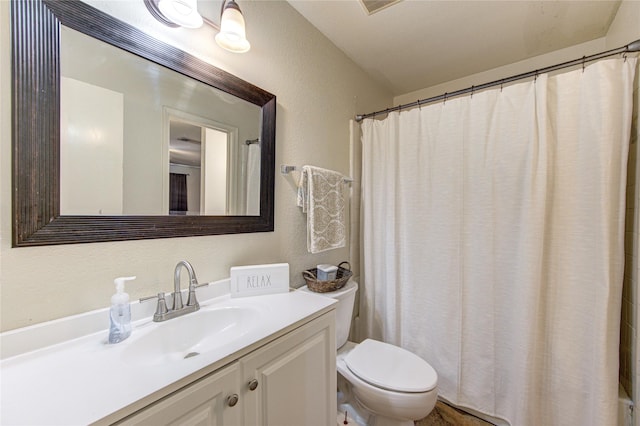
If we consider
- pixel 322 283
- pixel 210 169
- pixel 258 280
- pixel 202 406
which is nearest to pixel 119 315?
pixel 202 406

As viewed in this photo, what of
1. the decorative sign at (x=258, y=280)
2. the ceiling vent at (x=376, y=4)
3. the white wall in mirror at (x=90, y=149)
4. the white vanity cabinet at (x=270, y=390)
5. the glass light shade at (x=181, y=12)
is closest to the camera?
the white vanity cabinet at (x=270, y=390)

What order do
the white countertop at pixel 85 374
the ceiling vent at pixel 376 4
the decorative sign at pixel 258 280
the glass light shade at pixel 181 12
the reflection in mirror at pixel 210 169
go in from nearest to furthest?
the white countertop at pixel 85 374, the glass light shade at pixel 181 12, the reflection in mirror at pixel 210 169, the decorative sign at pixel 258 280, the ceiling vent at pixel 376 4

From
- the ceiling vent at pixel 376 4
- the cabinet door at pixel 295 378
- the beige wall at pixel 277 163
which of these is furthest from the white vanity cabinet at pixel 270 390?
the ceiling vent at pixel 376 4

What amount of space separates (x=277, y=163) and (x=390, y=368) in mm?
1210

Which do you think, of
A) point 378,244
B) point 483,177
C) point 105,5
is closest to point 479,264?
point 483,177

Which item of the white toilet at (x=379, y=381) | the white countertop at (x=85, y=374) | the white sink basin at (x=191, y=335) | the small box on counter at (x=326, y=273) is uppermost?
the small box on counter at (x=326, y=273)

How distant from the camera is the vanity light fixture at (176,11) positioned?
892 mm

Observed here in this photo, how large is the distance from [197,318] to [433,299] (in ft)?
4.47

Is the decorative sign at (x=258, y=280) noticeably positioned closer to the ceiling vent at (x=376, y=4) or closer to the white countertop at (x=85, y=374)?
the white countertop at (x=85, y=374)

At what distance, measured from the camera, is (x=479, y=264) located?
4.89 feet

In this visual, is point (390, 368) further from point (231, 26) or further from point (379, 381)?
point (231, 26)

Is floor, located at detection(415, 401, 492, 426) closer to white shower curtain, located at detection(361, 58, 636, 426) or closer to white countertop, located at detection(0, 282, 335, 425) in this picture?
white shower curtain, located at detection(361, 58, 636, 426)

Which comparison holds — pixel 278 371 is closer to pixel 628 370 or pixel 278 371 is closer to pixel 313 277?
pixel 313 277

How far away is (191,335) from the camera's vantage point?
94cm
